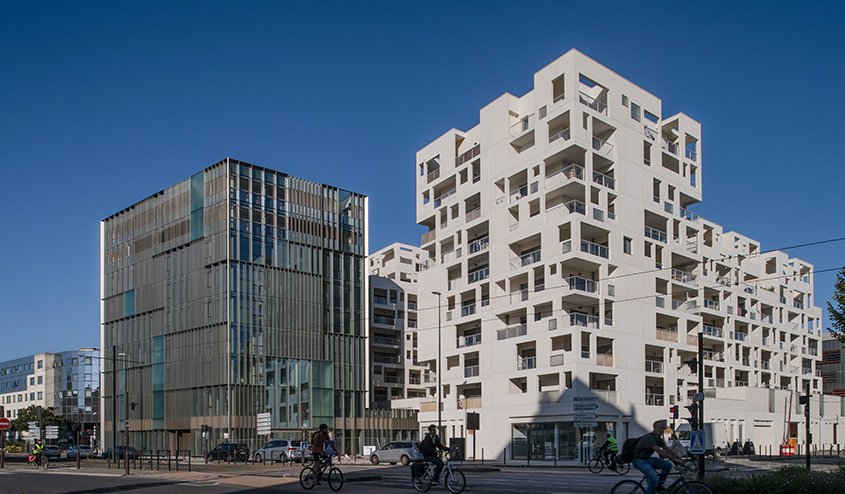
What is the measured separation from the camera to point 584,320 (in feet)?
199

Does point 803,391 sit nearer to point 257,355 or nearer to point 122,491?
point 257,355

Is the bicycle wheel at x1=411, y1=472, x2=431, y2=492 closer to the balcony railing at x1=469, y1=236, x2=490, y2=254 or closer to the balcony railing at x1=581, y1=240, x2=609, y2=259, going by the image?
the balcony railing at x1=581, y1=240, x2=609, y2=259

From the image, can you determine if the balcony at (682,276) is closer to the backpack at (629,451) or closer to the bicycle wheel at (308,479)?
the bicycle wheel at (308,479)

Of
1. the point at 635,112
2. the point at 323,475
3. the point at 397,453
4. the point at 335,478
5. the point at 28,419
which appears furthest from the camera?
the point at 28,419

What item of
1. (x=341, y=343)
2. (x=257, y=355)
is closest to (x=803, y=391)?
(x=341, y=343)

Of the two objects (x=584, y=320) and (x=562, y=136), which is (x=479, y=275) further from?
(x=562, y=136)

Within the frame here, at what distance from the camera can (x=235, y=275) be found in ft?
271

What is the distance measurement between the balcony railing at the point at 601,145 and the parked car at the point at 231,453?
3466cm

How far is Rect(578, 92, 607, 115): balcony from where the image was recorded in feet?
Answer: 211

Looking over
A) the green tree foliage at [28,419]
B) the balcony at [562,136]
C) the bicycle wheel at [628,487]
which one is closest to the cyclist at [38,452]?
the balcony at [562,136]

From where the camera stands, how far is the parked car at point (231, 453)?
6162 cm

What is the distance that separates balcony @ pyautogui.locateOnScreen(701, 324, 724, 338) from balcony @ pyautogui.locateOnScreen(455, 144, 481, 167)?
81.3 feet

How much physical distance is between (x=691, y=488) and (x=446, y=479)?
23.4 feet

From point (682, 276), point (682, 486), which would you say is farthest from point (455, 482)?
point (682, 276)
